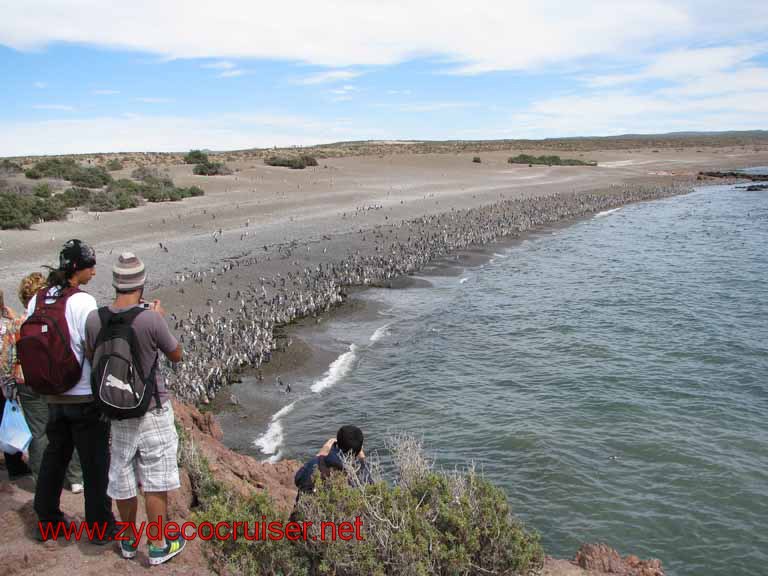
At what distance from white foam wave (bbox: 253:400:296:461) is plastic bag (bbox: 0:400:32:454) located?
169 inches

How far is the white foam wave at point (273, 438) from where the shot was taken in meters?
9.63

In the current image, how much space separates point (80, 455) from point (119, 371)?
994mm

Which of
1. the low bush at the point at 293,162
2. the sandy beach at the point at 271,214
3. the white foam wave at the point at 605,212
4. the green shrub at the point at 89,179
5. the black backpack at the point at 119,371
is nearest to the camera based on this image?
the black backpack at the point at 119,371

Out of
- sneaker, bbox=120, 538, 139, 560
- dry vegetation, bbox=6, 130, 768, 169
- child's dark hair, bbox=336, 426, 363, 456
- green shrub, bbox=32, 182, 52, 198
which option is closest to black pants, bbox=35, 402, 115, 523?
sneaker, bbox=120, 538, 139, 560

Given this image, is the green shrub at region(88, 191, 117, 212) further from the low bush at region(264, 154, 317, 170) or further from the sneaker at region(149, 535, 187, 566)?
the sneaker at region(149, 535, 187, 566)

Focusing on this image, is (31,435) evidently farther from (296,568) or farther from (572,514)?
(572,514)

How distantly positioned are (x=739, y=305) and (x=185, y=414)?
1565 centimetres

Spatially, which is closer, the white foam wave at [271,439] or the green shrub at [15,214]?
the white foam wave at [271,439]

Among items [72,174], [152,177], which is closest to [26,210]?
[72,174]

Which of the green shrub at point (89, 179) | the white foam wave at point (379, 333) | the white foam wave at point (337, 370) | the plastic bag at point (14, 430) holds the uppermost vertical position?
the green shrub at point (89, 179)

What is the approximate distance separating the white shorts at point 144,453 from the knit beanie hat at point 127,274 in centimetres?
83

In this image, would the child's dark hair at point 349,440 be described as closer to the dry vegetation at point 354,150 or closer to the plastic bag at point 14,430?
Answer: the plastic bag at point 14,430

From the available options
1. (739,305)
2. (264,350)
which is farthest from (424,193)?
(264,350)

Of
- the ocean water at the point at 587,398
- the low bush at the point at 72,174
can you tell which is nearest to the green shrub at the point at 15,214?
the low bush at the point at 72,174
